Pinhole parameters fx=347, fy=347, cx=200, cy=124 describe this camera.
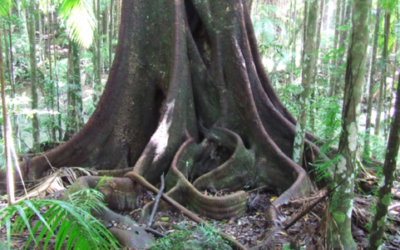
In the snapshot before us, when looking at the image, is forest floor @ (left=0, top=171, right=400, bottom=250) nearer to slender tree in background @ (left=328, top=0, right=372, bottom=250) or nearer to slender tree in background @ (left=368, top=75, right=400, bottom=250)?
slender tree in background @ (left=328, top=0, right=372, bottom=250)

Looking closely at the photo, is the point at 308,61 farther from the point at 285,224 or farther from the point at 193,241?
the point at 193,241

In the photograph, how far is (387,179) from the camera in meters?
3.01

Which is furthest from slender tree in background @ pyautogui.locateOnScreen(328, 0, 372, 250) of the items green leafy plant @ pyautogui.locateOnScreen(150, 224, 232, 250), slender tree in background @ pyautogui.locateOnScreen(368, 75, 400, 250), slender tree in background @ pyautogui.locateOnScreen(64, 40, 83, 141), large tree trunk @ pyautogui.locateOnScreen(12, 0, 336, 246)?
slender tree in background @ pyautogui.locateOnScreen(64, 40, 83, 141)

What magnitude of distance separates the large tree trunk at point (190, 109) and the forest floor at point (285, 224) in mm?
834

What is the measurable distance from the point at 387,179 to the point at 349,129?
578mm

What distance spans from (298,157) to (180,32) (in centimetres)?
308

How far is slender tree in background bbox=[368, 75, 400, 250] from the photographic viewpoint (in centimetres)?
285

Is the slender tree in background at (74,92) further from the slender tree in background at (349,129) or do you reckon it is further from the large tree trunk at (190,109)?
the slender tree in background at (349,129)

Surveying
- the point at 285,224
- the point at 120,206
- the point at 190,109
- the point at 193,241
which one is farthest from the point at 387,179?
the point at 190,109

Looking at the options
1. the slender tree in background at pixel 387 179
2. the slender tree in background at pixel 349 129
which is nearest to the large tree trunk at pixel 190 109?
the slender tree in background at pixel 349 129

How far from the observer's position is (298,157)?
19.6 feet

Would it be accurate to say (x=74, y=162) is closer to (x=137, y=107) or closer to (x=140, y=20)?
(x=137, y=107)

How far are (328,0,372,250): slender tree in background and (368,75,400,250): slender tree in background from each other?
15.8 inches

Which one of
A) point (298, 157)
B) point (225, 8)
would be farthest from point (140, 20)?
point (298, 157)
